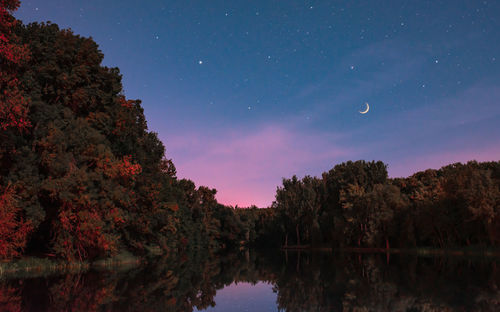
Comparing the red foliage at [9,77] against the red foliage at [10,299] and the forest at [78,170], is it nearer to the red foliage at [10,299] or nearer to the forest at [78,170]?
the forest at [78,170]

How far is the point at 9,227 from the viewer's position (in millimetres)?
21906

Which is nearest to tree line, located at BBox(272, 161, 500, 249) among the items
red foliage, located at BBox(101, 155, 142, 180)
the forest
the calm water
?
the forest

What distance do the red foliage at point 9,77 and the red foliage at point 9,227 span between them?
3.96 m

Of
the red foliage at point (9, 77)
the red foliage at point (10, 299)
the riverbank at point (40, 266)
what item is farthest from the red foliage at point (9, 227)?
the red foliage at point (10, 299)

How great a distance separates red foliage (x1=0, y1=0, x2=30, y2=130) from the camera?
68.8 ft

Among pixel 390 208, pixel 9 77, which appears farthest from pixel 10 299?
pixel 390 208

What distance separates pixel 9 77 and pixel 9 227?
874 centimetres

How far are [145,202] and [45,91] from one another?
50.2 ft

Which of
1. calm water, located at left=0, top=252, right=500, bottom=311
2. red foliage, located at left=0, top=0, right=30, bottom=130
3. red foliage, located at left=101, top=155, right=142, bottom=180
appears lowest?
calm water, located at left=0, top=252, right=500, bottom=311

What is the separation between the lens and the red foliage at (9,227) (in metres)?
21.5

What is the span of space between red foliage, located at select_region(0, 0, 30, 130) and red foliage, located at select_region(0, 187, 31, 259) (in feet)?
13.0

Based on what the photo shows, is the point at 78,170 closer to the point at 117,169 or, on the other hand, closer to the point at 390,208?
the point at 117,169

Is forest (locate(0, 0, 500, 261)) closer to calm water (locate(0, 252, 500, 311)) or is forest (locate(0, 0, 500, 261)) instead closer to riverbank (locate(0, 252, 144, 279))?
riverbank (locate(0, 252, 144, 279))

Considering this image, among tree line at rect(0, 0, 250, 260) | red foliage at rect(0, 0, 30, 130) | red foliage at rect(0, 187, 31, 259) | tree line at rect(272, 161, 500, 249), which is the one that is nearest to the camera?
red foliage at rect(0, 0, 30, 130)
